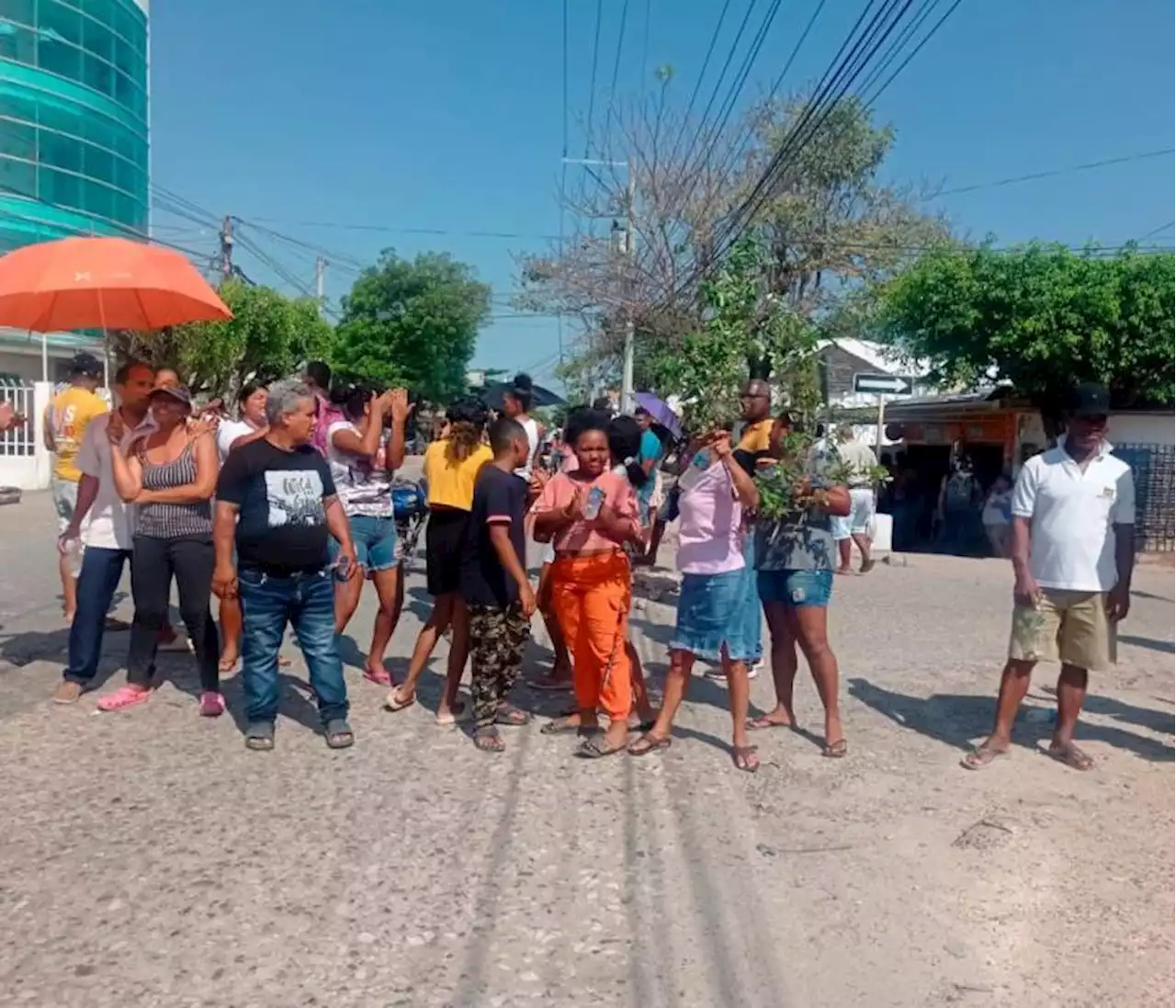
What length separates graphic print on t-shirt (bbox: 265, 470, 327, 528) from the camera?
17.0ft

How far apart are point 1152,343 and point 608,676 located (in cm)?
1194

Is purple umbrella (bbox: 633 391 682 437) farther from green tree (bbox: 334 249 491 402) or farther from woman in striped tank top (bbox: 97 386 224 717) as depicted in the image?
green tree (bbox: 334 249 491 402)

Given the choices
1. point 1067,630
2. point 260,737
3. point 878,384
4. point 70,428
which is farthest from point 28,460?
point 1067,630

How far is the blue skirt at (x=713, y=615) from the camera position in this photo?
530cm

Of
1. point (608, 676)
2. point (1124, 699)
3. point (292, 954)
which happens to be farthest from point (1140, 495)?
point (292, 954)

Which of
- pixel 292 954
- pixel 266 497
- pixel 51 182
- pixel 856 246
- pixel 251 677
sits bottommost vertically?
pixel 292 954

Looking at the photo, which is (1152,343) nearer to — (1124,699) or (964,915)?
(1124,699)

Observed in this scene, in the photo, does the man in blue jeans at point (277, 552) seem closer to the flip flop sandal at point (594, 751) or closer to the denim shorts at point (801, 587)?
the flip flop sandal at point (594, 751)

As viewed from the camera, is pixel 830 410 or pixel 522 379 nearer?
pixel 830 410

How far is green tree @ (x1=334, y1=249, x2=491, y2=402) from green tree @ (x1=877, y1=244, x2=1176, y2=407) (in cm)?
2865

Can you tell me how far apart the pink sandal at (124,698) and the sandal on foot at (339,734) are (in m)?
1.22

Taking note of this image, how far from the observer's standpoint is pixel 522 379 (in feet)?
26.3

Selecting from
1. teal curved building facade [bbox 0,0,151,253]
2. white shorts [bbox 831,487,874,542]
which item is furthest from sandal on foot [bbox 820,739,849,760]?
teal curved building facade [bbox 0,0,151,253]

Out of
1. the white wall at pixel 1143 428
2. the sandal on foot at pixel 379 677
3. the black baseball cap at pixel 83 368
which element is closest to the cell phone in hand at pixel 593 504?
the sandal on foot at pixel 379 677
